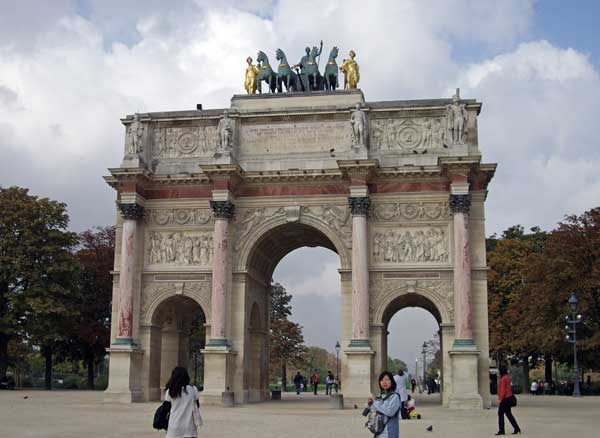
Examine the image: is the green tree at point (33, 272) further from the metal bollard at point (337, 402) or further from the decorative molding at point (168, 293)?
the metal bollard at point (337, 402)

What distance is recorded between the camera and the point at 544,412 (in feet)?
89.5

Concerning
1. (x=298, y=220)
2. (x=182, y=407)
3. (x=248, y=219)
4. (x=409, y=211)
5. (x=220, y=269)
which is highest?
(x=409, y=211)

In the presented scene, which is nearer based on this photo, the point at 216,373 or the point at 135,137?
the point at 216,373

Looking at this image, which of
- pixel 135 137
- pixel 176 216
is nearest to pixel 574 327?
pixel 176 216

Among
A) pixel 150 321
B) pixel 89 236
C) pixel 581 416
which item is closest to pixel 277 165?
pixel 150 321

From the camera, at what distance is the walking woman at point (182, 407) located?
9.67m

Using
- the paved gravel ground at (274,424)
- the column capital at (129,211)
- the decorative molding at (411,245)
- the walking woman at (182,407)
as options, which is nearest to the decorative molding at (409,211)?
the decorative molding at (411,245)

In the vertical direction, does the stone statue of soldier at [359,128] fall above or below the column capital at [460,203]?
above

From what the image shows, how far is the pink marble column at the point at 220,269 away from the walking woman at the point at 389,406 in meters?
24.8

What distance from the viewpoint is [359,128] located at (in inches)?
1364

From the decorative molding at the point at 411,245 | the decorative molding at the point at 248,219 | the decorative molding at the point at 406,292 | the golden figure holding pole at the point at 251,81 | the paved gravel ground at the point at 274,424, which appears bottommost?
the paved gravel ground at the point at 274,424

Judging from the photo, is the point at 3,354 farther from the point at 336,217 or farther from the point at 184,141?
the point at 336,217

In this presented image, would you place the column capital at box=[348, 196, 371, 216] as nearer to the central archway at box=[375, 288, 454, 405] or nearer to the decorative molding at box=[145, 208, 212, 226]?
the central archway at box=[375, 288, 454, 405]

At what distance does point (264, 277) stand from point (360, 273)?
7.58m
